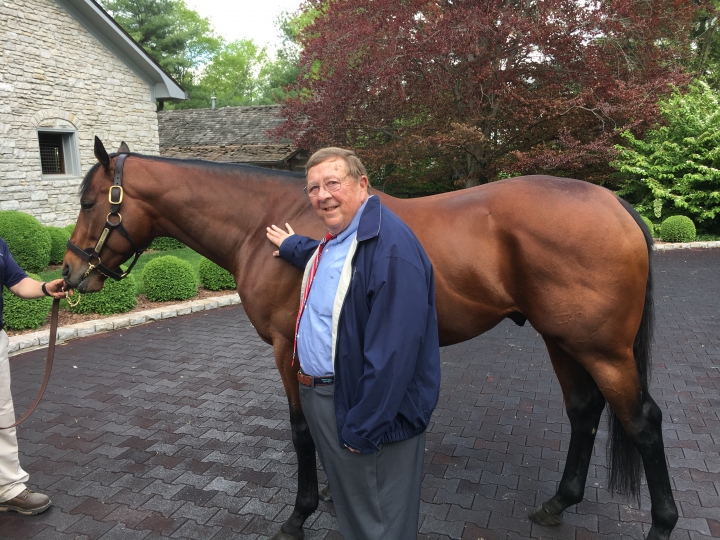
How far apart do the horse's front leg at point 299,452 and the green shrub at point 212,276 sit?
625 cm

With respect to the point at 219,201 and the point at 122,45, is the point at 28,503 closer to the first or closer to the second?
the point at 219,201

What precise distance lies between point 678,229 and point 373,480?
14.6 meters

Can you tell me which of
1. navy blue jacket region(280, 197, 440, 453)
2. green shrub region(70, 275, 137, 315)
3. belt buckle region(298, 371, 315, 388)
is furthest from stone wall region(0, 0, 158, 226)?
navy blue jacket region(280, 197, 440, 453)

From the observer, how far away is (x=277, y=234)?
2.80 meters

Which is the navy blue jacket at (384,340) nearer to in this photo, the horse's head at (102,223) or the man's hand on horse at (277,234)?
the man's hand on horse at (277,234)

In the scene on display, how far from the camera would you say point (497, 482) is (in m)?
3.32

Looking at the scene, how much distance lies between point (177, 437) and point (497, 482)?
8.30 feet

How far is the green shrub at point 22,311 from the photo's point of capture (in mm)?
6297

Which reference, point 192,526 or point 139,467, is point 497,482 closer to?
point 192,526

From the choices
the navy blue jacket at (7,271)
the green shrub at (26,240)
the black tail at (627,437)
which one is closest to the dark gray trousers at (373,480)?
the black tail at (627,437)

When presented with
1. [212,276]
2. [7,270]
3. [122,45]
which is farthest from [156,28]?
[7,270]

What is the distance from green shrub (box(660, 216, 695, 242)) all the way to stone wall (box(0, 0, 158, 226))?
15439 mm

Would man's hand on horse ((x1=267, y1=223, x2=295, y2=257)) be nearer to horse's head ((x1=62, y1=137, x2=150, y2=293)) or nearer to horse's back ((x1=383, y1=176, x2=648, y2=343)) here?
horse's back ((x1=383, y1=176, x2=648, y2=343))

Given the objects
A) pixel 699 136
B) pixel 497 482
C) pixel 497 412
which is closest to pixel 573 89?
pixel 699 136
